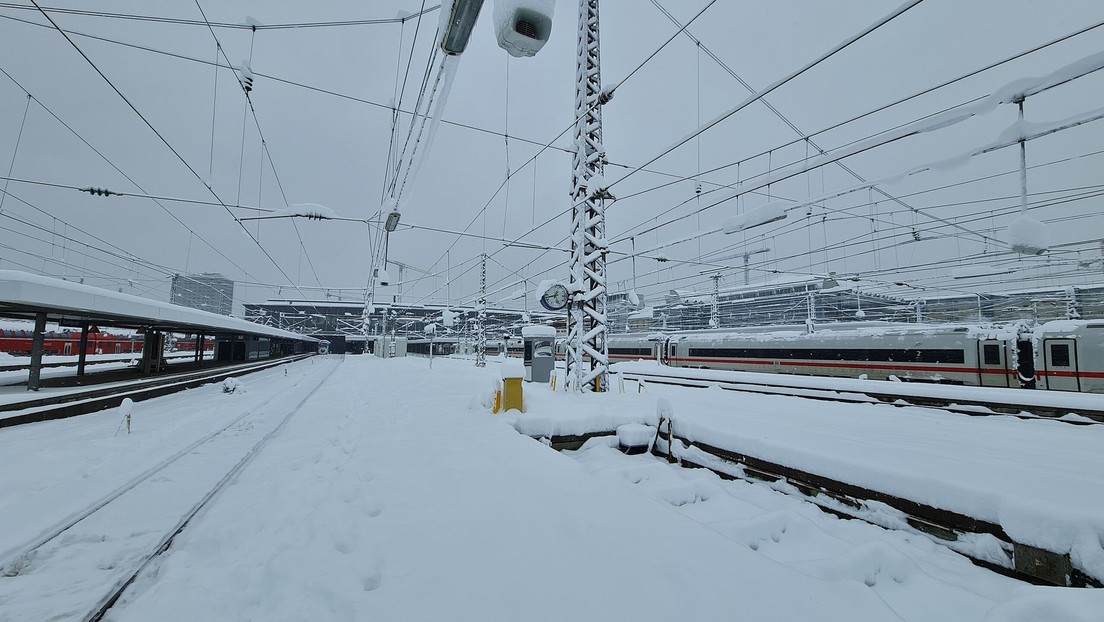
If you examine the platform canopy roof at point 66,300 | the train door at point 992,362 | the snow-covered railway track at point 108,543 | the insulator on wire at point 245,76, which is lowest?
the snow-covered railway track at point 108,543

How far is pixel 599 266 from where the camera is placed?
36.5 feet

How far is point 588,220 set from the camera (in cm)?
1121

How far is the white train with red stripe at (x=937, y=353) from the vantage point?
537 inches

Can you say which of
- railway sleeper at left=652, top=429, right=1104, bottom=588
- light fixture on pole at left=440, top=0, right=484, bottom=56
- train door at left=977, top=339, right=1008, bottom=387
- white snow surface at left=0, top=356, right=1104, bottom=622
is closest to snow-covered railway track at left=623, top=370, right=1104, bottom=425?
train door at left=977, top=339, right=1008, bottom=387

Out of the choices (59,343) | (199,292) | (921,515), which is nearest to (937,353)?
(921,515)

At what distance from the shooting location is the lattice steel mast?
1093 cm

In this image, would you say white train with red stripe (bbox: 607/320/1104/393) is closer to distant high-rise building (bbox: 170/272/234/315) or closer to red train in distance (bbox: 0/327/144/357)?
distant high-rise building (bbox: 170/272/234/315)

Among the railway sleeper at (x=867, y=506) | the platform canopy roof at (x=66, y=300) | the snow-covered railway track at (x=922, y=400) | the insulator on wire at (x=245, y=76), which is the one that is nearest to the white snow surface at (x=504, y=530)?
the railway sleeper at (x=867, y=506)

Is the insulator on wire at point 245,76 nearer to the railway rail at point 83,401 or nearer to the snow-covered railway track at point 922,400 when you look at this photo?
the railway rail at point 83,401

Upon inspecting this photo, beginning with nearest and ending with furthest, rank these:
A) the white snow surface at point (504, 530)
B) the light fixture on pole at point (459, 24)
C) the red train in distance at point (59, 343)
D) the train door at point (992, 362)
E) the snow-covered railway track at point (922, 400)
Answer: the white snow surface at point (504, 530), the light fixture on pole at point (459, 24), the snow-covered railway track at point (922, 400), the train door at point (992, 362), the red train in distance at point (59, 343)

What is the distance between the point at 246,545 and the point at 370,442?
3237 mm

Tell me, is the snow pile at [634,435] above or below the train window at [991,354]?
below

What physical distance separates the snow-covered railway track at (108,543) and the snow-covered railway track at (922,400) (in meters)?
12.0

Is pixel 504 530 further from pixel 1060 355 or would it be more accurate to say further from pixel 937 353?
pixel 937 353
